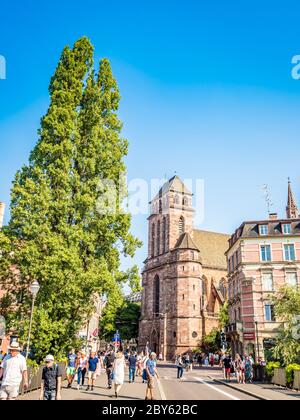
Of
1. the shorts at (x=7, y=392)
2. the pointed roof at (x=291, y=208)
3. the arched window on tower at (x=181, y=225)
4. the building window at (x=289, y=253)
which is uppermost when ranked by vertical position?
the pointed roof at (x=291, y=208)

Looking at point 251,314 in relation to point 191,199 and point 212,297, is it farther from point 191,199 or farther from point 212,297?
point 191,199

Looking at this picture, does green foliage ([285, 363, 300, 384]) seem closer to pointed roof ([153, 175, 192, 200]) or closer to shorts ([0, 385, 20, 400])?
shorts ([0, 385, 20, 400])

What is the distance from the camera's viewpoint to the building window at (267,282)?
37.5 metres

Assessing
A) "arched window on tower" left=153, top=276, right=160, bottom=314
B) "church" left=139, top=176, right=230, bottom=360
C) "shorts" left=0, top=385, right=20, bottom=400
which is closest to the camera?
"shorts" left=0, top=385, right=20, bottom=400

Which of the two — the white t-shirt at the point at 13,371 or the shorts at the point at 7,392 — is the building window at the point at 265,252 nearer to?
the white t-shirt at the point at 13,371

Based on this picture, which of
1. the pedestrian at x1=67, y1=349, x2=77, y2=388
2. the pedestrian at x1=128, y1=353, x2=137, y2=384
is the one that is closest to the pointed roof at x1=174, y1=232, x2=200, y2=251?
the pedestrian at x1=128, y1=353, x2=137, y2=384

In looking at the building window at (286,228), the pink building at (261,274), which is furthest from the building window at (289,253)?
the building window at (286,228)

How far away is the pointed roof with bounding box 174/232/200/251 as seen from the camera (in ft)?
210

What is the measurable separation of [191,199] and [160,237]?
996cm

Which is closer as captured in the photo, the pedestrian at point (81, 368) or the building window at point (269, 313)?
the pedestrian at point (81, 368)

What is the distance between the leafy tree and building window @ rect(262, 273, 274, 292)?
38.3 feet

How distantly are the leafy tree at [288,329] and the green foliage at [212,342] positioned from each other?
108ft

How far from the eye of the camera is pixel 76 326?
18562mm

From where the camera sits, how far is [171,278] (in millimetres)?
63500
